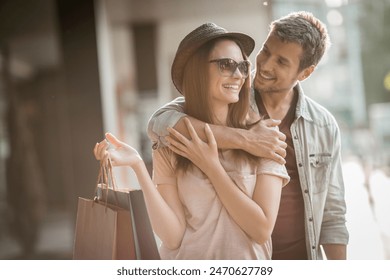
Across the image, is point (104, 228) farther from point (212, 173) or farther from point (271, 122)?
point (271, 122)

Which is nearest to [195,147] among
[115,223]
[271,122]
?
[271,122]

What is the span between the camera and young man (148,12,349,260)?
1.90 m

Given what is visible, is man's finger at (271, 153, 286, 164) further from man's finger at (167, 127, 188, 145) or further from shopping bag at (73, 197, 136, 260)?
shopping bag at (73, 197, 136, 260)

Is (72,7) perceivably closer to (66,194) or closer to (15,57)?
(15,57)

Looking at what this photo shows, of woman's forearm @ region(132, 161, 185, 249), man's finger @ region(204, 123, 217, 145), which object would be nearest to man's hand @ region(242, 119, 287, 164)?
man's finger @ region(204, 123, 217, 145)

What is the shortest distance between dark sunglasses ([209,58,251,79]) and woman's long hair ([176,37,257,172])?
2cm

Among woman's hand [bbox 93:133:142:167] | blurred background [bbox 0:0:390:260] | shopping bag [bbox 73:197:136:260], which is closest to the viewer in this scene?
shopping bag [bbox 73:197:136:260]

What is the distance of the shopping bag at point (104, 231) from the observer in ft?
6.03

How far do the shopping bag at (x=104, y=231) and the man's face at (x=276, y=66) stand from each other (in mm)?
666

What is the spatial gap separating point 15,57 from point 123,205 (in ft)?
4.47

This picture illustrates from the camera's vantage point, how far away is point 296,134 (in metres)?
1.92

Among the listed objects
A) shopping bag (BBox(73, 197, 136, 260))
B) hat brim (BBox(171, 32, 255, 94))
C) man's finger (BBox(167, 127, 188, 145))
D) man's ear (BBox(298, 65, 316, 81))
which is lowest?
shopping bag (BBox(73, 197, 136, 260))

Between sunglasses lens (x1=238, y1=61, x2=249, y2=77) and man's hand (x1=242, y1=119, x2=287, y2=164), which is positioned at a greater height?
sunglasses lens (x1=238, y1=61, x2=249, y2=77)

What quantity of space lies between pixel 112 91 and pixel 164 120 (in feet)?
2.36
